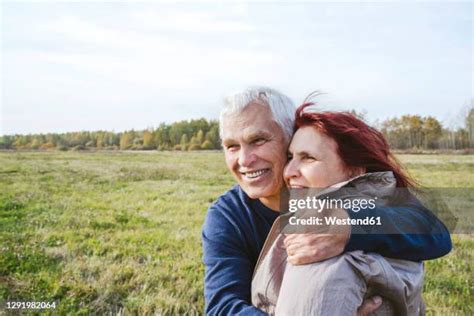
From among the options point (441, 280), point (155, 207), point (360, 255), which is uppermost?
point (360, 255)

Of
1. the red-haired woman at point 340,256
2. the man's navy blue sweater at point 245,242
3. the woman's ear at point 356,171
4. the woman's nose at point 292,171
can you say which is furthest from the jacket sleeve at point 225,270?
the woman's ear at point 356,171

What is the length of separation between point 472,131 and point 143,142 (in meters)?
2.89

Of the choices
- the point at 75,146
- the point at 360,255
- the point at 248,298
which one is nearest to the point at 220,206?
the point at 248,298

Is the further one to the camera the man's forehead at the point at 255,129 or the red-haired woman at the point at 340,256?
the man's forehead at the point at 255,129

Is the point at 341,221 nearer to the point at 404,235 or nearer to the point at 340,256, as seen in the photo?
the point at 340,256

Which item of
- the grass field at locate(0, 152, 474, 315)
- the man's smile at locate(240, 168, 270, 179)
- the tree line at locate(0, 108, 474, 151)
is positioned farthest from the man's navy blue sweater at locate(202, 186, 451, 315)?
the tree line at locate(0, 108, 474, 151)

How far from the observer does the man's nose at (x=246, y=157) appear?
1.87 meters

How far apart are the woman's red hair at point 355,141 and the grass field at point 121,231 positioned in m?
1.67

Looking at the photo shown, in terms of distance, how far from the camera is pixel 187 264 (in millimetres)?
3465

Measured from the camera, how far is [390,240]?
1.44 metres

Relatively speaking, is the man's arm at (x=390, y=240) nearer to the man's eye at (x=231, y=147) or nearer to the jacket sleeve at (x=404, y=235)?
the jacket sleeve at (x=404, y=235)

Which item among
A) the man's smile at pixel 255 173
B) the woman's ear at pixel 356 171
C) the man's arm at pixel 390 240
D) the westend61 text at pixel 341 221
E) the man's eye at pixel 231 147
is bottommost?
the man's arm at pixel 390 240

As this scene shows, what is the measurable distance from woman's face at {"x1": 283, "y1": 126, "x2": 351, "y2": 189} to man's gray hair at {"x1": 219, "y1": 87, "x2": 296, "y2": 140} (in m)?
0.18

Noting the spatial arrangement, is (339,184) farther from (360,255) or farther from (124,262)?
→ (124,262)
